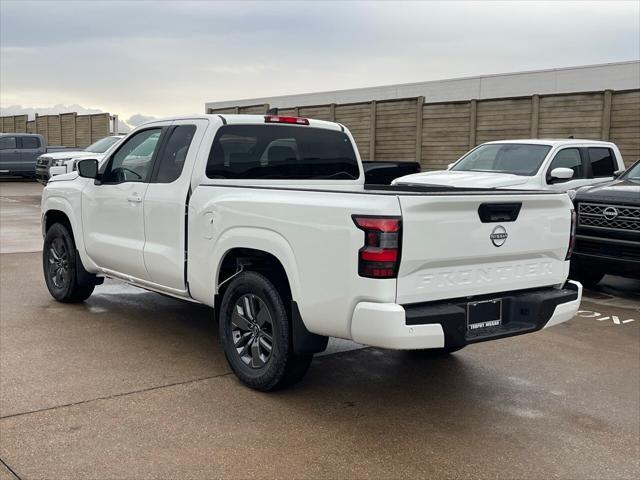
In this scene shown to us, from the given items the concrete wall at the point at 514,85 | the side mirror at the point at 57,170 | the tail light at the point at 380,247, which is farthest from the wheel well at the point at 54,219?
the concrete wall at the point at 514,85

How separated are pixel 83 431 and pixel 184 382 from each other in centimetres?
97

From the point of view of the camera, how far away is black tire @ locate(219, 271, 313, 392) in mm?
4410

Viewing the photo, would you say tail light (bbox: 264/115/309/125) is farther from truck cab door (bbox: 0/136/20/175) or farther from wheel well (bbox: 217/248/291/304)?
truck cab door (bbox: 0/136/20/175)

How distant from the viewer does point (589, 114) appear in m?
14.8

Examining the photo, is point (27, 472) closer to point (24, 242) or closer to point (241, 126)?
point (241, 126)

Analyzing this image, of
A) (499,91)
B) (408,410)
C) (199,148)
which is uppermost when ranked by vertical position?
(499,91)

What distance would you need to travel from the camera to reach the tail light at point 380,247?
12.3 feet

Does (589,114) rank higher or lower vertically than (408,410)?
higher

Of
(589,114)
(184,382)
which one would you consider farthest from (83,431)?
(589,114)

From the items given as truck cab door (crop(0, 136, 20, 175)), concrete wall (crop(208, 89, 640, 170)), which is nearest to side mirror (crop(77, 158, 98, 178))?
concrete wall (crop(208, 89, 640, 170))

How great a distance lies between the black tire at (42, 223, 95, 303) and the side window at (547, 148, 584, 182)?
6.66 m

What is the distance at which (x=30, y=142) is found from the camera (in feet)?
86.5

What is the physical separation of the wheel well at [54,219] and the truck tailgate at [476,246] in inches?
170

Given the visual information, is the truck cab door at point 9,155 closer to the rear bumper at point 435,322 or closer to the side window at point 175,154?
the side window at point 175,154
